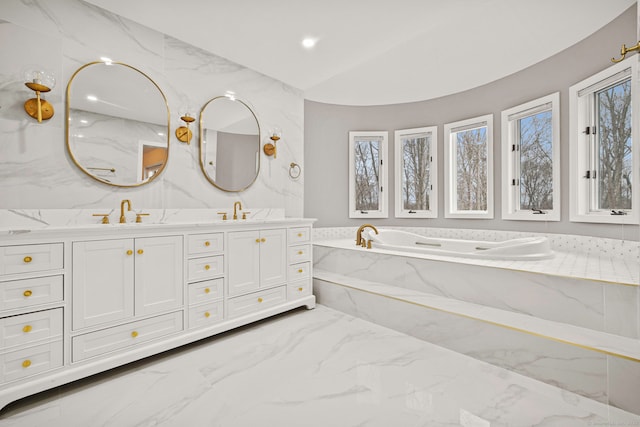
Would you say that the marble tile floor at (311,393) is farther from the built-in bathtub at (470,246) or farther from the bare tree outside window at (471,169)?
the bare tree outside window at (471,169)

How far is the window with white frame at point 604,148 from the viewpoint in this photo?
2.39 meters

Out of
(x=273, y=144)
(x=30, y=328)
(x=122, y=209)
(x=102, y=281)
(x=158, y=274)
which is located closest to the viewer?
(x=30, y=328)

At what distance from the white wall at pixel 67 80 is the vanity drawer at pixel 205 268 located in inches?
23.8

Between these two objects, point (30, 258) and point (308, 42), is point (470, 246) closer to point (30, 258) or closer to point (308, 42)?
point (308, 42)

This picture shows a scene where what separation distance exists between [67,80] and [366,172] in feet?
11.4

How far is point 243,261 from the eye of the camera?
2.38m

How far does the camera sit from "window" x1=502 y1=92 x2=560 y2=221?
2996mm

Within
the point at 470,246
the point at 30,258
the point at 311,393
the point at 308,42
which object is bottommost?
the point at 311,393

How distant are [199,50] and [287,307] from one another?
2445 mm

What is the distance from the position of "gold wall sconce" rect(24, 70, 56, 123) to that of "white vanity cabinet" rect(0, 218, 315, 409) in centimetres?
83

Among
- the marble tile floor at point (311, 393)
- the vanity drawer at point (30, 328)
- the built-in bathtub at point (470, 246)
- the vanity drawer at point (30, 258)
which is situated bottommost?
the marble tile floor at point (311, 393)

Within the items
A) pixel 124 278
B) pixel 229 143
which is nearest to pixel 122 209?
pixel 124 278

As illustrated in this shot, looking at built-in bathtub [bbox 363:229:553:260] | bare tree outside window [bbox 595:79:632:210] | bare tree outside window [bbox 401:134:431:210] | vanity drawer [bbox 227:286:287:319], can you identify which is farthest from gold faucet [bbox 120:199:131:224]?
bare tree outside window [bbox 595:79:632:210]

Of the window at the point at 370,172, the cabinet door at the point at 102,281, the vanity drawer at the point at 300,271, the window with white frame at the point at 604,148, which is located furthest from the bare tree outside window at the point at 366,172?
the cabinet door at the point at 102,281
